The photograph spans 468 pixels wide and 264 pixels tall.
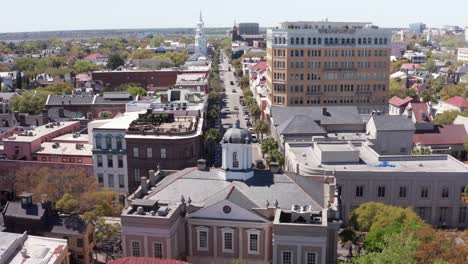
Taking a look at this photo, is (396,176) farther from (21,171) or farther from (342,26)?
(342,26)

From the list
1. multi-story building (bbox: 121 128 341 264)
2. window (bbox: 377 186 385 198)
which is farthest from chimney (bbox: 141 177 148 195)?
window (bbox: 377 186 385 198)

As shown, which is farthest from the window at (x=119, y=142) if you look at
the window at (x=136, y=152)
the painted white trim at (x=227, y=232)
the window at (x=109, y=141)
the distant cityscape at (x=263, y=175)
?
the painted white trim at (x=227, y=232)

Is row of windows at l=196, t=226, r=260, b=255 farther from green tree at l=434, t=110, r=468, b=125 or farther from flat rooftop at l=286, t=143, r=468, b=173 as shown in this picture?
green tree at l=434, t=110, r=468, b=125

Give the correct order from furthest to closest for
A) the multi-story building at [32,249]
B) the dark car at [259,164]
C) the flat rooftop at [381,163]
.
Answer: the dark car at [259,164]
the flat rooftop at [381,163]
the multi-story building at [32,249]

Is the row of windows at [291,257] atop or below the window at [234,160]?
below

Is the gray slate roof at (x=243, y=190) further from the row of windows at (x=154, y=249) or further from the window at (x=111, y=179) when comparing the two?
the window at (x=111, y=179)

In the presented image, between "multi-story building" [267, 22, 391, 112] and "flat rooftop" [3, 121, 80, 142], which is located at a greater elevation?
"multi-story building" [267, 22, 391, 112]

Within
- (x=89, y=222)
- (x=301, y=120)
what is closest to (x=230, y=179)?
(x=89, y=222)
